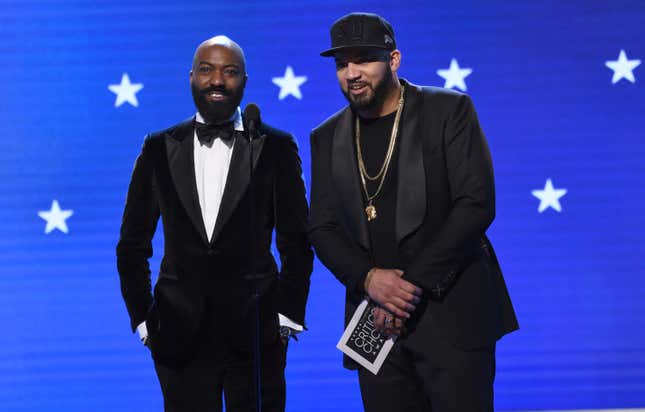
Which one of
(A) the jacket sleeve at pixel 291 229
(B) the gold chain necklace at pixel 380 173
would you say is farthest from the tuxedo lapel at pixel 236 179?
(B) the gold chain necklace at pixel 380 173

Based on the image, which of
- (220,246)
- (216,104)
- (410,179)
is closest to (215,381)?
(220,246)

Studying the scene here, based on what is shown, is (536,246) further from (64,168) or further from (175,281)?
(64,168)

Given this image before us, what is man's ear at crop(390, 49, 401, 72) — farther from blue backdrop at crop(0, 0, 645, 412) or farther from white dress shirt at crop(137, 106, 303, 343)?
blue backdrop at crop(0, 0, 645, 412)

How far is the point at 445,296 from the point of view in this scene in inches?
104

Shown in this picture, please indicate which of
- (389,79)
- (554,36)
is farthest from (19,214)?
(554,36)

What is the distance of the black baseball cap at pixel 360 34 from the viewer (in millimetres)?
2703

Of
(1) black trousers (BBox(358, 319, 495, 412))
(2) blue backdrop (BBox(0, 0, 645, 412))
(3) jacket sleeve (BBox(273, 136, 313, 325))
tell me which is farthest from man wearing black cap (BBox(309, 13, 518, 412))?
(2) blue backdrop (BBox(0, 0, 645, 412))

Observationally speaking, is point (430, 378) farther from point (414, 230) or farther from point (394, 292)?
point (414, 230)

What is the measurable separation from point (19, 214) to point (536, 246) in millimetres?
2332

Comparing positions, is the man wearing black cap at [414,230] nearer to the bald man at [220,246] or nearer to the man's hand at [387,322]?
the man's hand at [387,322]

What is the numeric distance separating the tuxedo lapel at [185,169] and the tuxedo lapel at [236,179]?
0.23 feet

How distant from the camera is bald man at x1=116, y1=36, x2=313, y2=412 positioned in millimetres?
3123

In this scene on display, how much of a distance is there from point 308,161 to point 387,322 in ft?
5.75

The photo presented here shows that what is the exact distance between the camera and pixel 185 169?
10.4 feet
